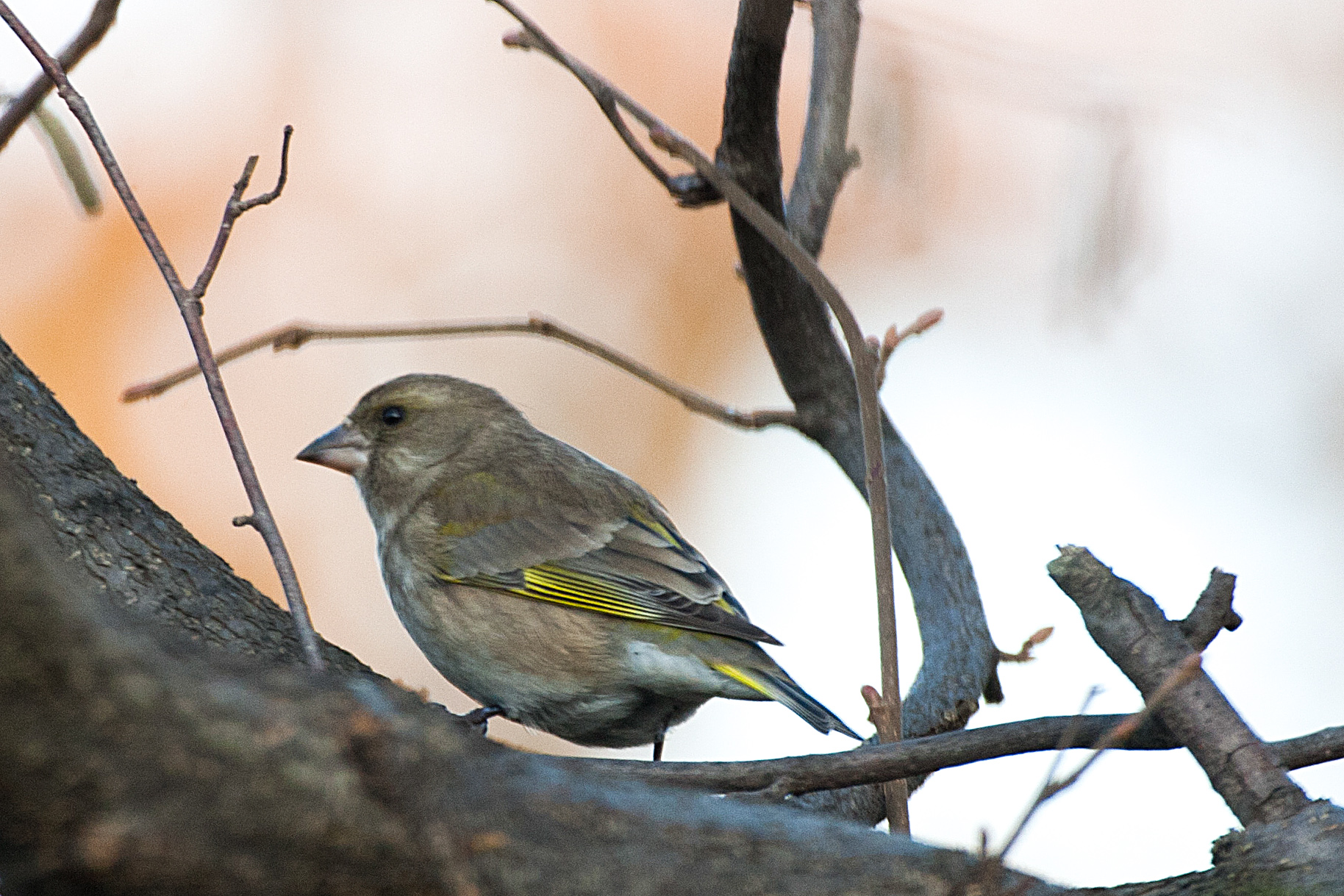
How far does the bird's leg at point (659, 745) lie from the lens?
4312mm

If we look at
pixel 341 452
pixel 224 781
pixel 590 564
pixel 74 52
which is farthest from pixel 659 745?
pixel 224 781

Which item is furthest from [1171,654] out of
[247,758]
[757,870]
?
[247,758]

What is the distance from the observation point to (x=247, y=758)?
102cm

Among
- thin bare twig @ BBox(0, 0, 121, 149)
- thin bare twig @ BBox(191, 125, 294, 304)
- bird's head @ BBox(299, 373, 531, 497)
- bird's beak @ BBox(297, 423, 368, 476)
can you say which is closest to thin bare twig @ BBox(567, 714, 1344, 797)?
thin bare twig @ BBox(191, 125, 294, 304)

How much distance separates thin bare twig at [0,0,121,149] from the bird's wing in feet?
6.06

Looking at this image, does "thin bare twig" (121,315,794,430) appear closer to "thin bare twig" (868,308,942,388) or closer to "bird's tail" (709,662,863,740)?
"thin bare twig" (868,308,942,388)

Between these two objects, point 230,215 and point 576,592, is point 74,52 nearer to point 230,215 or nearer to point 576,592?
point 230,215

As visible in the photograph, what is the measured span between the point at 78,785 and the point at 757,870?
0.59 meters

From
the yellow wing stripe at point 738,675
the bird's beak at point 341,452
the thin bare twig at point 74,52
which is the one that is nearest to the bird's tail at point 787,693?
the yellow wing stripe at point 738,675

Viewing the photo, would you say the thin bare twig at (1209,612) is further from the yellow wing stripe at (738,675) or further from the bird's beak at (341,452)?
the bird's beak at (341,452)

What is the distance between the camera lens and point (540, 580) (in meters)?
4.50

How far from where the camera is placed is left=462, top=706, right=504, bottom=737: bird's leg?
168 inches

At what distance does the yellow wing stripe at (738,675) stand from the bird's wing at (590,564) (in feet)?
0.38

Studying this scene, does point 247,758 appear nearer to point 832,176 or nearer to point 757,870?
point 757,870
